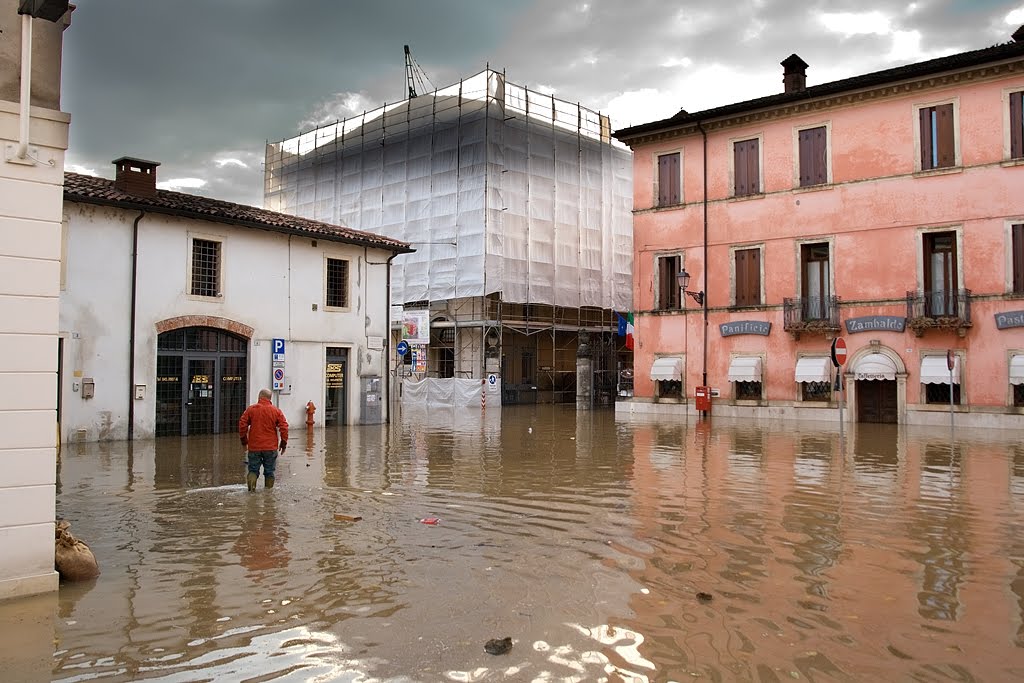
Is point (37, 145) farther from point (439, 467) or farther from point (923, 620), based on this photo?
point (439, 467)

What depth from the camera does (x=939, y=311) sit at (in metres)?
25.4

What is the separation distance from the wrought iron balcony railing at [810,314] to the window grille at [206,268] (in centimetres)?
1885

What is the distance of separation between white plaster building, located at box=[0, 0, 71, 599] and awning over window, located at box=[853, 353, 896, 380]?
2512 cm

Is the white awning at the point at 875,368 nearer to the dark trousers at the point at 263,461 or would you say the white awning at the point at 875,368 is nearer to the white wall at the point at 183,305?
the white wall at the point at 183,305

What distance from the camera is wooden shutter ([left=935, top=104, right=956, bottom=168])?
2561 centimetres

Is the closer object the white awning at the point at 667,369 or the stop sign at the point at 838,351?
the stop sign at the point at 838,351

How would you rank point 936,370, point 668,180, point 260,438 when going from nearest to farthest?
point 260,438
point 936,370
point 668,180

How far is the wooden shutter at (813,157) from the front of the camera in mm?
28203

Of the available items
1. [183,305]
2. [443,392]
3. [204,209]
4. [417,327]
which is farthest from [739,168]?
[183,305]

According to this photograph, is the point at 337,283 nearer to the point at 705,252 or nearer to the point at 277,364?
the point at 277,364

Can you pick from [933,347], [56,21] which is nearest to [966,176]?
[933,347]

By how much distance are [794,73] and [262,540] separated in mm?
29755

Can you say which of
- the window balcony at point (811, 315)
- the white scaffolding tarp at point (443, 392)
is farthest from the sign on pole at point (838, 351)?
the white scaffolding tarp at point (443, 392)

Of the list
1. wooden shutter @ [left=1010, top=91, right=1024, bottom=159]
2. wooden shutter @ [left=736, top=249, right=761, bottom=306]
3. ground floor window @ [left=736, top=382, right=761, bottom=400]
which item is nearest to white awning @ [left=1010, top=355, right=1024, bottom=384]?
wooden shutter @ [left=1010, top=91, right=1024, bottom=159]
